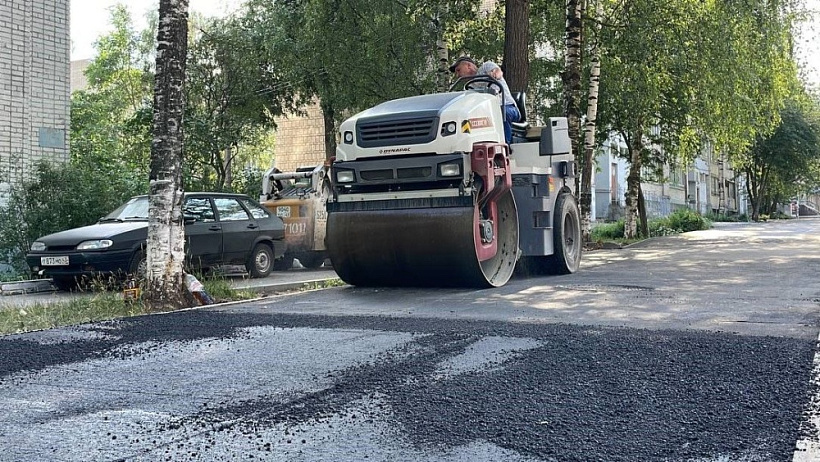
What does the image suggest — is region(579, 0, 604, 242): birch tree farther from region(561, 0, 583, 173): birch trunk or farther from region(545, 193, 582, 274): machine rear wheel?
region(545, 193, 582, 274): machine rear wheel

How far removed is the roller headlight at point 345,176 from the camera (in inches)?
402

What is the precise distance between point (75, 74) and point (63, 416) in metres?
81.2

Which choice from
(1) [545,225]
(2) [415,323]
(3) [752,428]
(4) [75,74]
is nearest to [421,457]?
(3) [752,428]

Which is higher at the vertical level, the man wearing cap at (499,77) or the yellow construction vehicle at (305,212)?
the man wearing cap at (499,77)

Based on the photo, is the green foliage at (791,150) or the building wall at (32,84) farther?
the green foliage at (791,150)

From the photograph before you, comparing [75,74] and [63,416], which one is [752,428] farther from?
[75,74]

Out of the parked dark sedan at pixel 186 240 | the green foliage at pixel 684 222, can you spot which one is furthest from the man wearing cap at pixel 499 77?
the green foliage at pixel 684 222

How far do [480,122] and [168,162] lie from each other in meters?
3.84

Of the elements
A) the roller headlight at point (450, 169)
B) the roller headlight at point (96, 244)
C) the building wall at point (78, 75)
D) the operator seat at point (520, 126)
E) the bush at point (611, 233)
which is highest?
the building wall at point (78, 75)

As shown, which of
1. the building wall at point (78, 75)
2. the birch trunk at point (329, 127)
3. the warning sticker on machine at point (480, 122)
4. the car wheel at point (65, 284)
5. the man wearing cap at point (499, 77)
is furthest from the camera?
the building wall at point (78, 75)

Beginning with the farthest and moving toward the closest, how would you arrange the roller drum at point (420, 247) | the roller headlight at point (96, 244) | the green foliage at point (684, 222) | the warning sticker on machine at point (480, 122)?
the green foliage at point (684, 222) < the roller headlight at point (96, 244) < the warning sticker on machine at point (480, 122) < the roller drum at point (420, 247)

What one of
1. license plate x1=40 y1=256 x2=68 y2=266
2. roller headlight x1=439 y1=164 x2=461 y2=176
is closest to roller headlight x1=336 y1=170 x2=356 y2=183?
roller headlight x1=439 y1=164 x2=461 y2=176

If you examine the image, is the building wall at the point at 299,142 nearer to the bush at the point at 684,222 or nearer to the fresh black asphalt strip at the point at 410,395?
the bush at the point at 684,222

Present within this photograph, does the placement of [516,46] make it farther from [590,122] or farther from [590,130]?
[590,130]
